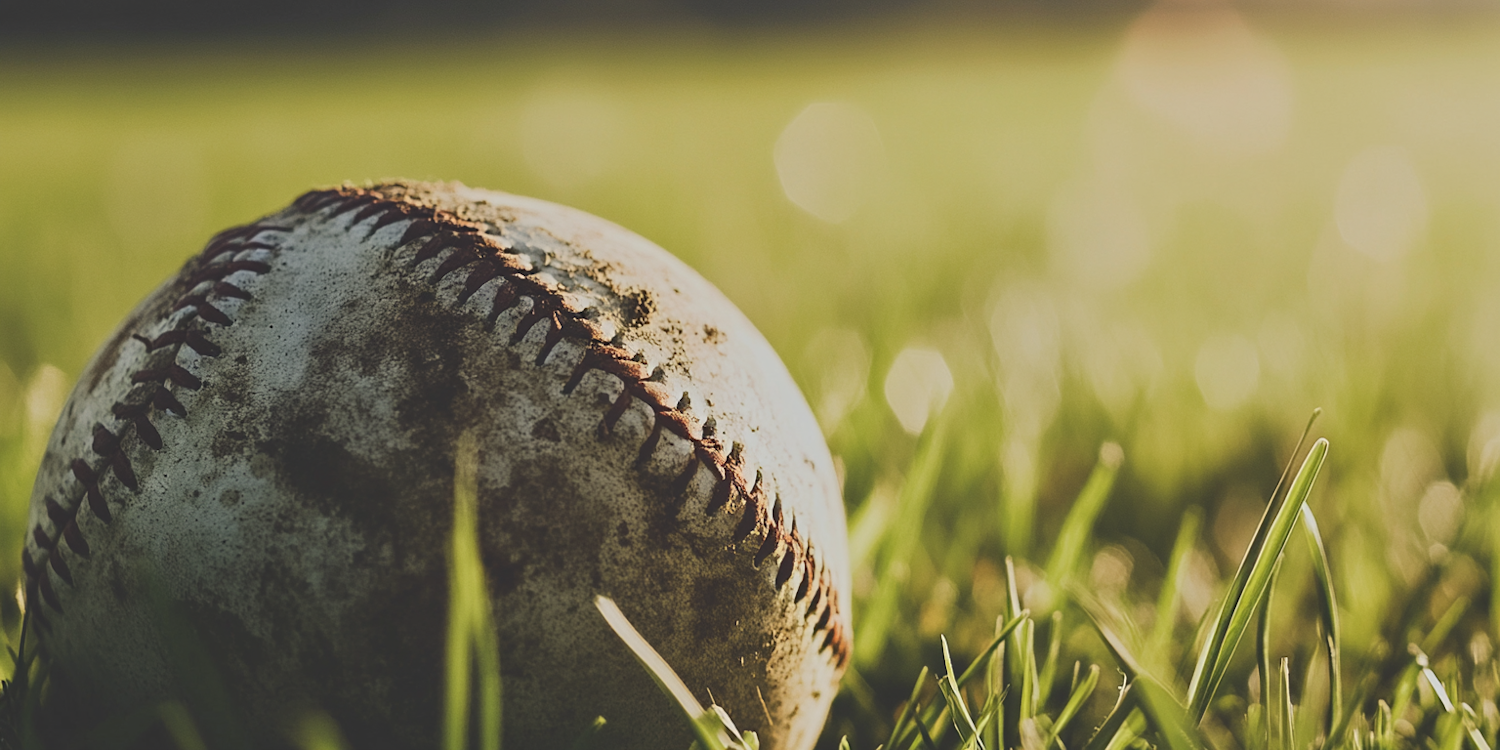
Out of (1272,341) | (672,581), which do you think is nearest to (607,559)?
(672,581)

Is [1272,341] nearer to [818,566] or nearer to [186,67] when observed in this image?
[818,566]

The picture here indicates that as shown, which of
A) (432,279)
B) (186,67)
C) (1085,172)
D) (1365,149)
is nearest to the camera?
(432,279)

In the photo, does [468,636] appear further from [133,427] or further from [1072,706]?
[1072,706]

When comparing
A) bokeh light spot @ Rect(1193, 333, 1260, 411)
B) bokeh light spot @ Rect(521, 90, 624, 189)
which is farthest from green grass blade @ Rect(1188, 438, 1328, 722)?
bokeh light spot @ Rect(521, 90, 624, 189)

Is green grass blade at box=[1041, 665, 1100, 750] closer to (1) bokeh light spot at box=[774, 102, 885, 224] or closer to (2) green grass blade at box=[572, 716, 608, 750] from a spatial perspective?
(2) green grass blade at box=[572, 716, 608, 750]

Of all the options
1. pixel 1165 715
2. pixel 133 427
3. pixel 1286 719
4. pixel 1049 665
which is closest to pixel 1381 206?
pixel 1049 665
